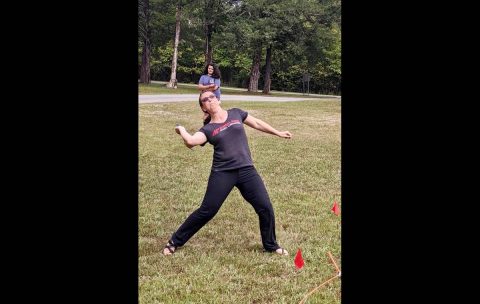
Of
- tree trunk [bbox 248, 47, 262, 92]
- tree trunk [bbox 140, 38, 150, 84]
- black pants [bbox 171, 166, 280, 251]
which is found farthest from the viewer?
tree trunk [bbox 248, 47, 262, 92]

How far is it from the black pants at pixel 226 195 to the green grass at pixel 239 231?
187 millimetres

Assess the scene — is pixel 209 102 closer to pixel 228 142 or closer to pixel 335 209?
pixel 228 142

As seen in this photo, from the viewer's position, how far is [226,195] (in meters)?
4.96

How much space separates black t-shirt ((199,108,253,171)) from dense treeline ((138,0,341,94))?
27353 millimetres

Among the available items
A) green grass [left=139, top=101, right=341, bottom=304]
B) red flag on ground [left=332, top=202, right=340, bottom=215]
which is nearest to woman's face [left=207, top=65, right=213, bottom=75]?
green grass [left=139, top=101, right=341, bottom=304]

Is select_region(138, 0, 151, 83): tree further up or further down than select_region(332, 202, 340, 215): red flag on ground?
further up

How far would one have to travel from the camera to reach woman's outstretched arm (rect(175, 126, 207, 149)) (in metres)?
4.58

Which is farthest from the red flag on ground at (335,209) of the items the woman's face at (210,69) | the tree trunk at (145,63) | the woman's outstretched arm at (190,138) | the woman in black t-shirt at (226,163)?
the tree trunk at (145,63)

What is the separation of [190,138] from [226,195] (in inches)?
26.0

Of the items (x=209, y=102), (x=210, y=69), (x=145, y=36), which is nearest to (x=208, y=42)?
(x=145, y=36)

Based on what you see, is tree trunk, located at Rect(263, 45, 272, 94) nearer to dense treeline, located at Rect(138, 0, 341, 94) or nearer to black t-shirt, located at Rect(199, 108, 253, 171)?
dense treeline, located at Rect(138, 0, 341, 94)

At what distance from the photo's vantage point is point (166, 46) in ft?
124

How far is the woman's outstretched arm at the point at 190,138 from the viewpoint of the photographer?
4582 millimetres

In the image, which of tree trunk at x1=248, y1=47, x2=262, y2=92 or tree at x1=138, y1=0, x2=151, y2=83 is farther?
tree trunk at x1=248, y1=47, x2=262, y2=92
